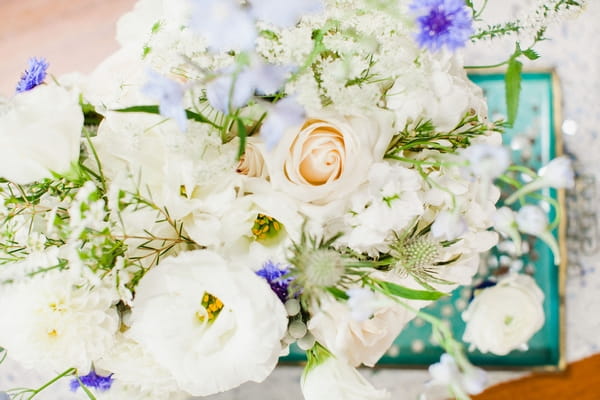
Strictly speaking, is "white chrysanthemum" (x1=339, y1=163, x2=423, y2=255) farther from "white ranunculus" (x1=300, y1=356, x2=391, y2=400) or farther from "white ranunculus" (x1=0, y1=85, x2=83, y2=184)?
"white ranunculus" (x1=0, y1=85, x2=83, y2=184)

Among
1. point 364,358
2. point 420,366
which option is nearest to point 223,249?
point 364,358

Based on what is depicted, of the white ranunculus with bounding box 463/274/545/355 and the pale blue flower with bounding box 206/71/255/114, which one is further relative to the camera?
the white ranunculus with bounding box 463/274/545/355

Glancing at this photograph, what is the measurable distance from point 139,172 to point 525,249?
25.1 inches

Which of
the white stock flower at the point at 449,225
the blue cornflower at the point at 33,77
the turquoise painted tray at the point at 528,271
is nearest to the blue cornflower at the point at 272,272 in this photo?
the white stock flower at the point at 449,225

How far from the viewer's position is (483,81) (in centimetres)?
89

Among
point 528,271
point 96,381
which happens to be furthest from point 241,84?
point 528,271

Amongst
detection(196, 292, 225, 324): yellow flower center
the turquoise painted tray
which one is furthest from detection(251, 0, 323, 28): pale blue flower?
the turquoise painted tray

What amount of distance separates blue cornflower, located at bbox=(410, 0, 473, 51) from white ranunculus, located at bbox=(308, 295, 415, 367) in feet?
0.68

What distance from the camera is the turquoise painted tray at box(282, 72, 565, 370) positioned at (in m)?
0.89

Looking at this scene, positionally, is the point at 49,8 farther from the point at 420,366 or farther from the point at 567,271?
the point at 567,271

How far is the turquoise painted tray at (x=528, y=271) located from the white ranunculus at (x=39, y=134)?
55 centimetres

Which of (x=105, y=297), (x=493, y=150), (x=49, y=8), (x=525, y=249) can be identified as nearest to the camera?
(x=493, y=150)

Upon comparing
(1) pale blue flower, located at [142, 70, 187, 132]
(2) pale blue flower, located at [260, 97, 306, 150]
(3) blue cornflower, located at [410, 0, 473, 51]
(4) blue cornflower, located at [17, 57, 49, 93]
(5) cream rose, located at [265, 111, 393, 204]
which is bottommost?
(5) cream rose, located at [265, 111, 393, 204]

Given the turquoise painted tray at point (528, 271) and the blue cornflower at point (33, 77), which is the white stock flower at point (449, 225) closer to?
the blue cornflower at point (33, 77)
